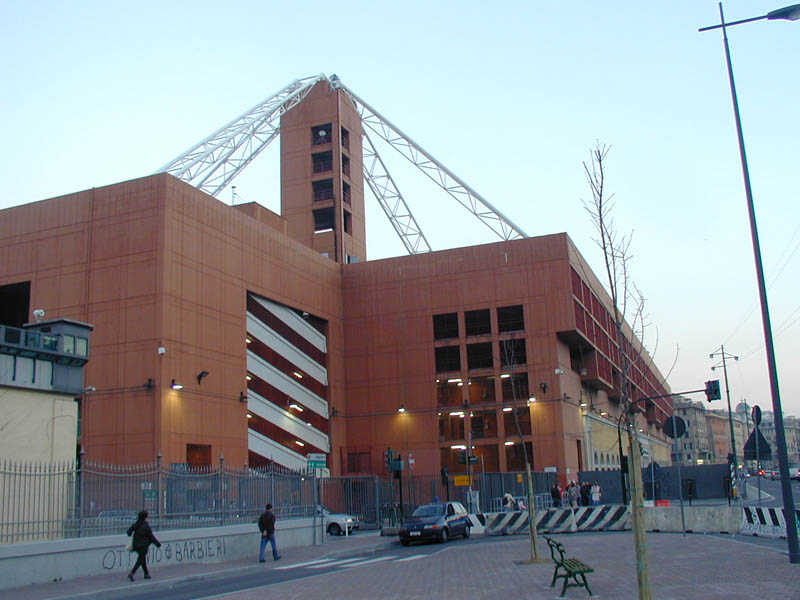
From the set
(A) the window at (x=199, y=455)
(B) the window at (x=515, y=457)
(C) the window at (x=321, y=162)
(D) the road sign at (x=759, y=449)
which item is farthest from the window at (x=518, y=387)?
(D) the road sign at (x=759, y=449)

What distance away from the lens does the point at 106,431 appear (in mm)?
40406

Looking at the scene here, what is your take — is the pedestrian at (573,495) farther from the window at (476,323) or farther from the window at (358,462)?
the window at (358,462)

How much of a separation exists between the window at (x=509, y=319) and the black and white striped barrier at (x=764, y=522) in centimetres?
2959

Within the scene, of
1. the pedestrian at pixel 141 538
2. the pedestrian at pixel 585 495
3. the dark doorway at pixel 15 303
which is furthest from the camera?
the dark doorway at pixel 15 303

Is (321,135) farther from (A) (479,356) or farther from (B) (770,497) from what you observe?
(B) (770,497)

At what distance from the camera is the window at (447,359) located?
57.7m

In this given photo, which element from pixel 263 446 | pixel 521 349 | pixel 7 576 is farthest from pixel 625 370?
pixel 521 349

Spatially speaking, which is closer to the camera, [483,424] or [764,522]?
[764,522]

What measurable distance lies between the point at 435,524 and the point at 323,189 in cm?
4162

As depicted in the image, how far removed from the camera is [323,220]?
68188mm

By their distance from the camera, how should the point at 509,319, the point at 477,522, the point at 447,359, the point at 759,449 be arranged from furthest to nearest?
the point at 447,359 → the point at 509,319 → the point at 477,522 → the point at 759,449

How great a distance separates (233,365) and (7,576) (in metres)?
27.6

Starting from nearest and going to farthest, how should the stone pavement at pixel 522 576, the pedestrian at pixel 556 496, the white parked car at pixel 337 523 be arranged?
the stone pavement at pixel 522 576 < the white parked car at pixel 337 523 < the pedestrian at pixel 556 496

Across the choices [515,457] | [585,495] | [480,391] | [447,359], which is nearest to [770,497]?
[515,457]
